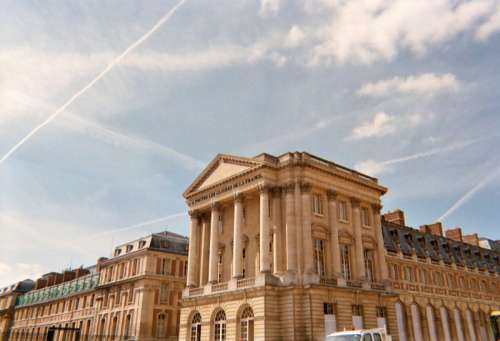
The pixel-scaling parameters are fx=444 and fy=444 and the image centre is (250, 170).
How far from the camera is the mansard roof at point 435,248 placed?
5116 cm

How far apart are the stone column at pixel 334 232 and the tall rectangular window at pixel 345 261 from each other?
1.51m

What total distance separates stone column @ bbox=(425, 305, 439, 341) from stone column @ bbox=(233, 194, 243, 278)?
25625 millimetres

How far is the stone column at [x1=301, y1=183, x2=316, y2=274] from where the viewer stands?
3305 cm

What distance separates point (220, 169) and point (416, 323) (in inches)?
1064

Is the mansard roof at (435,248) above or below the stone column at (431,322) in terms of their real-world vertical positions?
above

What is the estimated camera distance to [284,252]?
3434 cm

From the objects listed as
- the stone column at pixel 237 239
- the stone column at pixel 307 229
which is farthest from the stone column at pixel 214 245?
the stone column at pixel 307 229

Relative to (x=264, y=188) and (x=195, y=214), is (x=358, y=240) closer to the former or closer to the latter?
(x=264, y=188)

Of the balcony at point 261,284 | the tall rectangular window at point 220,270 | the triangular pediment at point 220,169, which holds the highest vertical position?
the triangular pediment at point 220,169

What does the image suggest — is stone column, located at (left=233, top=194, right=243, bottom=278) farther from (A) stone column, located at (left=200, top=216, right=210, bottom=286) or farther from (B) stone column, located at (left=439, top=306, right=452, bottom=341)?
(B) stone column, located at (left=439, top=306, right=452, bottom=341)

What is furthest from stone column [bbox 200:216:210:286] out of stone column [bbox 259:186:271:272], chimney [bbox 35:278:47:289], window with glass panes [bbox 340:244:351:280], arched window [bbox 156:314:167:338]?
chimney [bbox 35:278:47:289]

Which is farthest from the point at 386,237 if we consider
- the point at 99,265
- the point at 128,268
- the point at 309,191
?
the point at 99,265

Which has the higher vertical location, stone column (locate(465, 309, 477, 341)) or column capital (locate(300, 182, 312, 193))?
column capital (locate(300, 182, 312, 193))

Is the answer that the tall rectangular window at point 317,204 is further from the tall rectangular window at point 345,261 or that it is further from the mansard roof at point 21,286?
the mansard roof at point 21,286
